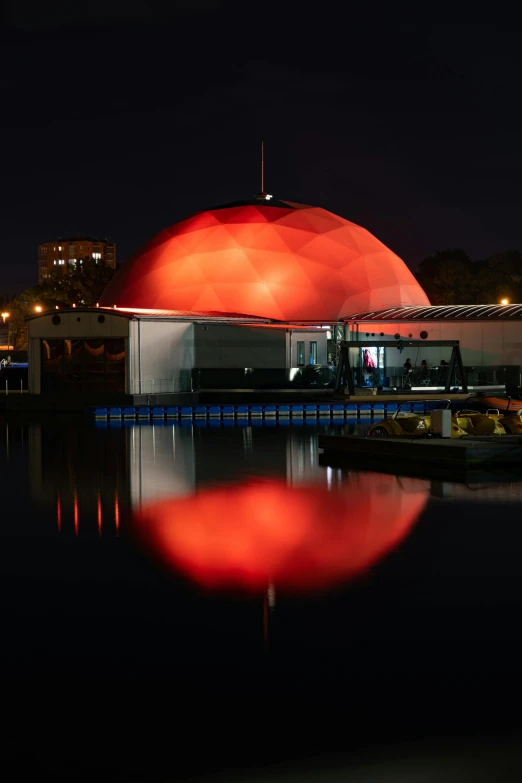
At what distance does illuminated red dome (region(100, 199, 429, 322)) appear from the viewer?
57.0 metres

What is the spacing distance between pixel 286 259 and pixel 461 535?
149 feet

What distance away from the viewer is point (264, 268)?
57.8 m

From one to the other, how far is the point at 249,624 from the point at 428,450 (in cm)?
1346

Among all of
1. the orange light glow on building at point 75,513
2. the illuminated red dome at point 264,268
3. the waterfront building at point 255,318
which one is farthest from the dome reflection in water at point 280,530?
the illuminated red dome at point 264,268

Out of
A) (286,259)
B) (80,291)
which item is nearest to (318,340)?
(286,259)

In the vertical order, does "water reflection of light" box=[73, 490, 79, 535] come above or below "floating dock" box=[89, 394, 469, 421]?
below

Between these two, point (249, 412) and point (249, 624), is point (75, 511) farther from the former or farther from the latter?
point (249, 412)

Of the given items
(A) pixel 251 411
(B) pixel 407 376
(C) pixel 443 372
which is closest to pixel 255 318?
(B) pixel 407 376

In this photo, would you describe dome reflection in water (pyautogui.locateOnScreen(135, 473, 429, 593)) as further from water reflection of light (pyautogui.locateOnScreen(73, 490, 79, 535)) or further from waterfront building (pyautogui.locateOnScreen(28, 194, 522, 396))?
waterfront building (pyautogui.locateOnScreen(28, 194, 522, 396))

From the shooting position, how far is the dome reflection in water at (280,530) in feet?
36.9

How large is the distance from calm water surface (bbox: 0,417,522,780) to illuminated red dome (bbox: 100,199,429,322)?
128ft

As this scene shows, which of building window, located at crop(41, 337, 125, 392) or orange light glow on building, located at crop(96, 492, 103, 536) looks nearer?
orange light glow on building, located at crop(96, 492, 103, 536)

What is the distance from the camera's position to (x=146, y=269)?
200ft

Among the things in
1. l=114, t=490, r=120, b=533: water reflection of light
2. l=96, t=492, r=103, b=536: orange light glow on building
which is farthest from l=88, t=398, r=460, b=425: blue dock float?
l=96, t=492, r=103, b=536: orange light glow on building
